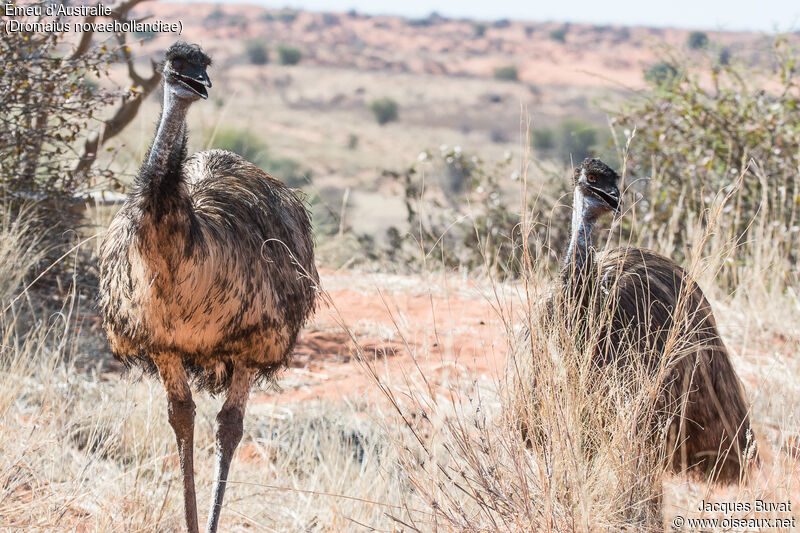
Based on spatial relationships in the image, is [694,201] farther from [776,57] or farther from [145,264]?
[145,264]

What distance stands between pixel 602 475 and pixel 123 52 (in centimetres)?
395

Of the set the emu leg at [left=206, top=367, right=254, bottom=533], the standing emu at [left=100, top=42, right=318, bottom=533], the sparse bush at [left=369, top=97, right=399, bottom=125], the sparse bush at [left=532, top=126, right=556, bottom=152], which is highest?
the standing emu at [left=100, top=42, right=318, bottom=533]

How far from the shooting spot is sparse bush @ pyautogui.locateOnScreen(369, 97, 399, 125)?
42.0 m

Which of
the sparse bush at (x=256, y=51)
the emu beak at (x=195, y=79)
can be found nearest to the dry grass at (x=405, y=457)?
the emu beak at (x=195, y=79)

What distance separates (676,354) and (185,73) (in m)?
2.02

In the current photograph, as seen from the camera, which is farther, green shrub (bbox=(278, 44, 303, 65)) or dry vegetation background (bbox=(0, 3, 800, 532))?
green shrub (bbox=(278, 44, 303, 65))

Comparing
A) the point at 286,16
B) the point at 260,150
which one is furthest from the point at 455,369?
the point at 286,16

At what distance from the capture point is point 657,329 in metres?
3.40

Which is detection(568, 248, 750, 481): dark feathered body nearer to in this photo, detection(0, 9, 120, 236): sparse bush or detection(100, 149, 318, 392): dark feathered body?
detection(100, 149, 318, 392): dark feathered body

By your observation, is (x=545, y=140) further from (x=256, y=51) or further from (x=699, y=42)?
(x=699, y=42)

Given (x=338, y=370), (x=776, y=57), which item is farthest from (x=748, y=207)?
(x=338, y=370)

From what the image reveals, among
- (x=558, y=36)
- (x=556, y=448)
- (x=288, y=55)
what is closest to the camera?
(x=556, y=448)

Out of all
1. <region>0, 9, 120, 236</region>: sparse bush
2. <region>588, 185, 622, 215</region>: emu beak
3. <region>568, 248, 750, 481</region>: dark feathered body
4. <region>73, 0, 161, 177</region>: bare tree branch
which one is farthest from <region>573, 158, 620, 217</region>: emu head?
<region>73, 0, 161, 177</region>: bare tree branch

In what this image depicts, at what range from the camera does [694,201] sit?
724cm
